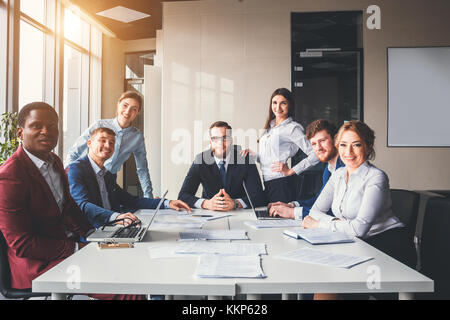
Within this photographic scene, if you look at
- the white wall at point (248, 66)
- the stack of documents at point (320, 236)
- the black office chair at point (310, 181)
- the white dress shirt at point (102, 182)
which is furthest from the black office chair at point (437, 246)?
the white wall at point (248, 66)

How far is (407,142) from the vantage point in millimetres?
4340

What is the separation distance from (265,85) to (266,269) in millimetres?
3419

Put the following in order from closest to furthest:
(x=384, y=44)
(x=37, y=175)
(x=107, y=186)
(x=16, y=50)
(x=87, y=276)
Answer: (x=87, y=276), (x=37, y=175), (x=107, y=186), (x=16, y=50), (x=384, y=44)

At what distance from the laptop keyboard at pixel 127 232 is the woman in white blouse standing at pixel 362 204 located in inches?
34.0

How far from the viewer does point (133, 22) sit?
17.9 ft

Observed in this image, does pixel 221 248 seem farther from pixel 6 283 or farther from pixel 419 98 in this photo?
pixel 419 98

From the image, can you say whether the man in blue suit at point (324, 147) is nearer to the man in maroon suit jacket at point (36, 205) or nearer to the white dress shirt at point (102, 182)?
the white dress shirt at point (102, 182)

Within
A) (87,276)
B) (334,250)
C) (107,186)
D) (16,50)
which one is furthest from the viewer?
(16,50)

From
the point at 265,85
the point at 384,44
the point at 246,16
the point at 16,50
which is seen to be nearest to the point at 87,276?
the point at 16,50

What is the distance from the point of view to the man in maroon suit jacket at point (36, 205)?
5.49 feet

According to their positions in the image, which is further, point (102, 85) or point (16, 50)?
point (102, 85)

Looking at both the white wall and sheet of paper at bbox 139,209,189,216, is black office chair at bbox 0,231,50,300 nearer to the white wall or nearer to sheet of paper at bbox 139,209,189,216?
sheet of paper at bbox 139,209,189,216

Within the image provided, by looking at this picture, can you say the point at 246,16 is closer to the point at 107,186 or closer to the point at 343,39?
the point at 343,39

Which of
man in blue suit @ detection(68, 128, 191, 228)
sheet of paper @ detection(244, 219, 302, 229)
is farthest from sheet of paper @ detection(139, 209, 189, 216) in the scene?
sheet of paper @ detection(244, 219, 302, 229)
